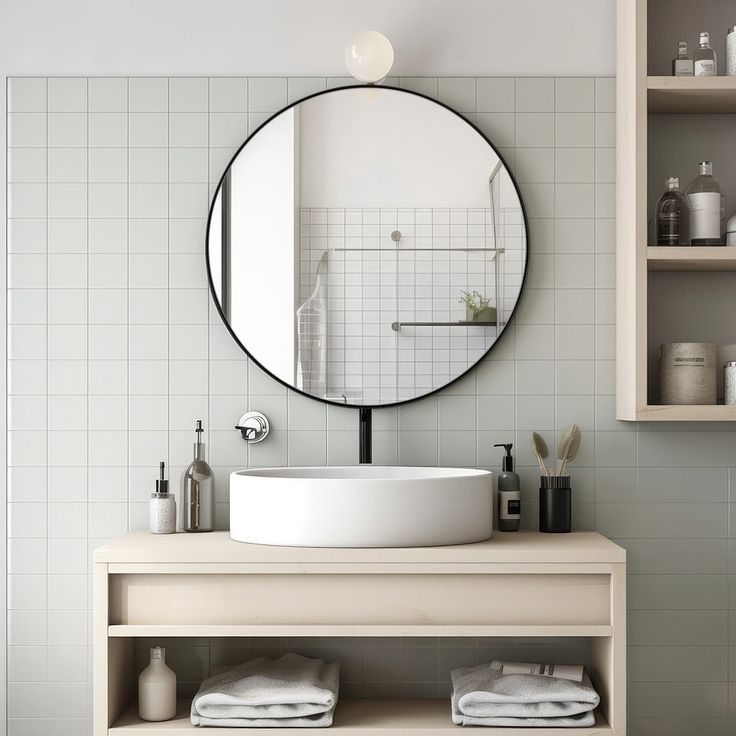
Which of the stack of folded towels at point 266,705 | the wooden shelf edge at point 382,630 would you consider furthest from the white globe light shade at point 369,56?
the stack of folded towels at point 266,705

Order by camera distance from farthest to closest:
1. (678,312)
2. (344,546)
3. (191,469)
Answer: (678,312)
(191,469)
(344,546)

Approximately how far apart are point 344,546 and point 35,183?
117cm

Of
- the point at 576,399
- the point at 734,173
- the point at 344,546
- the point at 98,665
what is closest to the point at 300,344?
the point at 344,546

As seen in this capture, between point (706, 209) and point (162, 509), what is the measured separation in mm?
1416

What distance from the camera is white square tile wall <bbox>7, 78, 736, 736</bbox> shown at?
6.91ft

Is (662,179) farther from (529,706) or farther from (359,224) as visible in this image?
(529,706)

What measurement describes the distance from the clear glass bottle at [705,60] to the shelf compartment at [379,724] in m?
1.44

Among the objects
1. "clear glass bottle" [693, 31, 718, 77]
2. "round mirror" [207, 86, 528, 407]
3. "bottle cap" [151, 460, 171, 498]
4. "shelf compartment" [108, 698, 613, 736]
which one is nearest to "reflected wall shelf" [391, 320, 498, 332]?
"round mirror" [207, 86, 528, 407]

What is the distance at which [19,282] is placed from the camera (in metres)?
2.12

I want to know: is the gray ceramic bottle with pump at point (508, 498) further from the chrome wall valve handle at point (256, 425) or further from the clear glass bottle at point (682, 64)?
the clear glass bottle at point (682, 64)

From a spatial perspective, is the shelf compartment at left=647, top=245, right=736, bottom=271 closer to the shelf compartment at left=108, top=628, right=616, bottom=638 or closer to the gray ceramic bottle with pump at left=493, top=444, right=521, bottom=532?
the gray ceramic bottle with pump at left=493, top=444, right=521, bottom=532

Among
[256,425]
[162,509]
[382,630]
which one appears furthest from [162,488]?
[382,630]

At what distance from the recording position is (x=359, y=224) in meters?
2.11

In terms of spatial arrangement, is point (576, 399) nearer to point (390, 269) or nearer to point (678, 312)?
point (678, 312)
